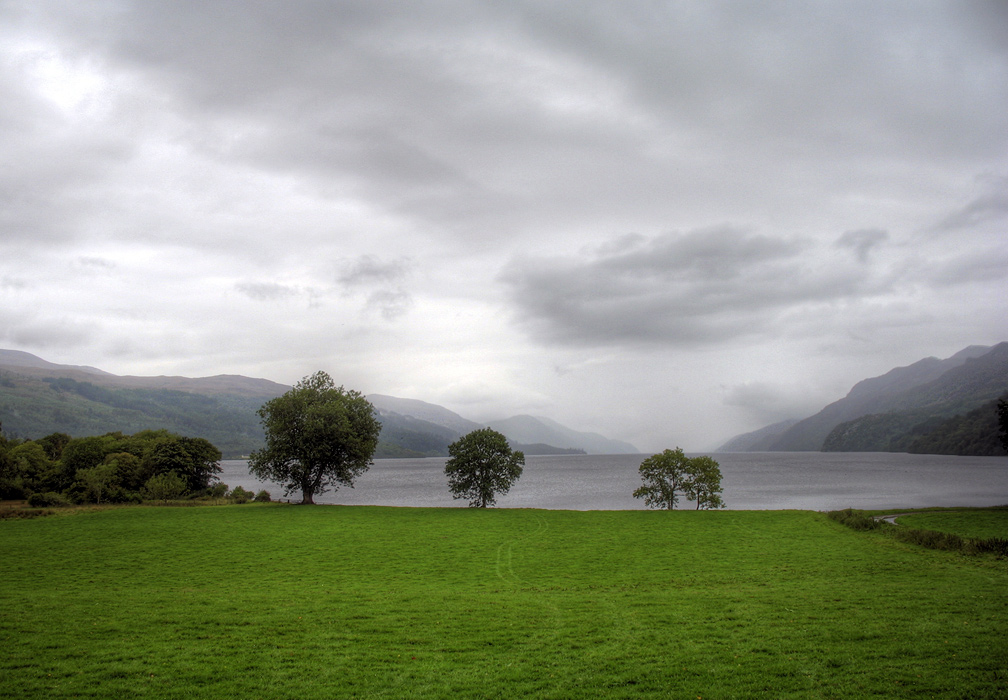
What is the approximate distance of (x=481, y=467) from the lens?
71.4m

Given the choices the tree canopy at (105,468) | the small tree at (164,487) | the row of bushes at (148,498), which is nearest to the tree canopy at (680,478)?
the row of bushes at (148,498)

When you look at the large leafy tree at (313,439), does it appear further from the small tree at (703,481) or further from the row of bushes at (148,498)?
the small tree at (703,481)

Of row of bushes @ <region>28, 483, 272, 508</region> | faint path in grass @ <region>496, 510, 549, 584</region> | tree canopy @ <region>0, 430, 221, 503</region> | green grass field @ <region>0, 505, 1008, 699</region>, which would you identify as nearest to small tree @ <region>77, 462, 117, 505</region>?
tree canopy @ <region>0, 430, 221, 503</region>

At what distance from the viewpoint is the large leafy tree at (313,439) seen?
222 ft

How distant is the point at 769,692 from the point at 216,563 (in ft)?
107

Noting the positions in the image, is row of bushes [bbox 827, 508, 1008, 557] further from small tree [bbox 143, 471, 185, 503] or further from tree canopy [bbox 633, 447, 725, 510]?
small tree [bbox 143, 471, 185, 503]

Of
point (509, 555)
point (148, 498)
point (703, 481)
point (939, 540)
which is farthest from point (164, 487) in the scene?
point (939, 540)

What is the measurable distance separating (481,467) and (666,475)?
25437 millimetres

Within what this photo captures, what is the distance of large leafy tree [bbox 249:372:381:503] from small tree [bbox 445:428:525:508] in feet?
39.5

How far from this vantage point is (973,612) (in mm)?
19859

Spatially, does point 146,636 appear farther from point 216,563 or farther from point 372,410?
point 372,410

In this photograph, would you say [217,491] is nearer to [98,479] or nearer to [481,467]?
[98,479]

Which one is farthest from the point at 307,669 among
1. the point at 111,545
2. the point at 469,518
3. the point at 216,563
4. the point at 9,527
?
the point at 9,527

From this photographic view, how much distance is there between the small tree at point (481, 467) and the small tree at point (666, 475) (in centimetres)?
1801
